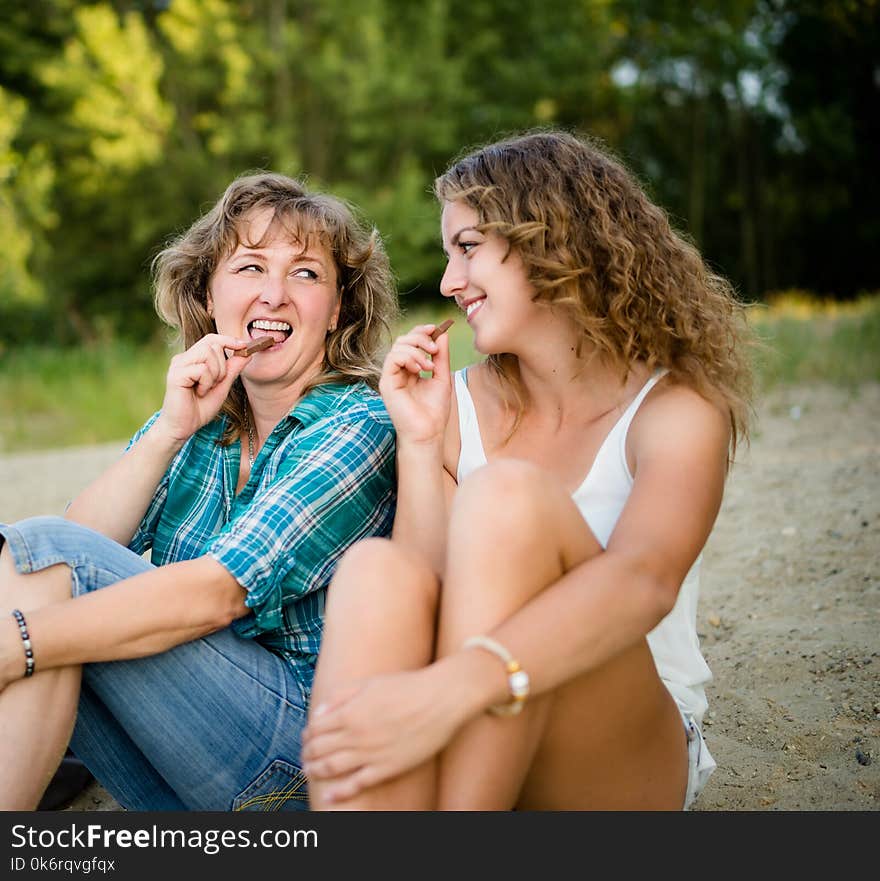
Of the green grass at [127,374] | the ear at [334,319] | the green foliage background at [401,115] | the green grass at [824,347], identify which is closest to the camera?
the ear at [334,319]

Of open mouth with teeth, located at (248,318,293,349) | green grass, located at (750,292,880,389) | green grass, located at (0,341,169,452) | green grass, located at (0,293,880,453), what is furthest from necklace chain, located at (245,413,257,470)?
green grass, located at (0,341,169,452)

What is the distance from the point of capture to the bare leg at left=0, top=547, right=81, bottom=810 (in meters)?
1.95

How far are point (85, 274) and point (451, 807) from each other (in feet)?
55.0

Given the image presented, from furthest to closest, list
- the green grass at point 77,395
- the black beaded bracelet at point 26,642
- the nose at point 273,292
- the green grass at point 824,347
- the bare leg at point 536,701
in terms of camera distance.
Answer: the green grass at point 77,395, the green grass at point 824,347, the nose at point 273,292, the black beaded bracelet at point 26,642, the bare leg at point 536,701

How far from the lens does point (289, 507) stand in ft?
7.13

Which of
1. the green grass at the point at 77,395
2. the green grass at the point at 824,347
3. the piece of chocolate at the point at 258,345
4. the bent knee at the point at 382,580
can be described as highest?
the piece of chocolate at the point at 258,345

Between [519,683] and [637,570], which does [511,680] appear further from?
[637,570]

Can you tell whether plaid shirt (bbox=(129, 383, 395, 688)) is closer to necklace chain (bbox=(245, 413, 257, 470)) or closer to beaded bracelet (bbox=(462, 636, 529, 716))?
necklace chain (bbox=(245, 413, 257, 470))

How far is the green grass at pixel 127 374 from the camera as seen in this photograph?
8.16 metres

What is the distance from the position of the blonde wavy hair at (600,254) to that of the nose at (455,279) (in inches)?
4.6

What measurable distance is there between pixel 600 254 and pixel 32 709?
149cm

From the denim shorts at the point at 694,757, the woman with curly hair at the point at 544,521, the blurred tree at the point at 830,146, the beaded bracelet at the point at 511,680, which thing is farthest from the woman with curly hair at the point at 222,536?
the blurred tree at the point at 830,146

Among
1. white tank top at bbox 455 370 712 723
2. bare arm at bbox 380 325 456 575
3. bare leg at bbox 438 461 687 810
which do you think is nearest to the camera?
bare leg at bbox 438 461 687 810

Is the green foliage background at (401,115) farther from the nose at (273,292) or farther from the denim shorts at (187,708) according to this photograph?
the denim shorts at (187,708)
